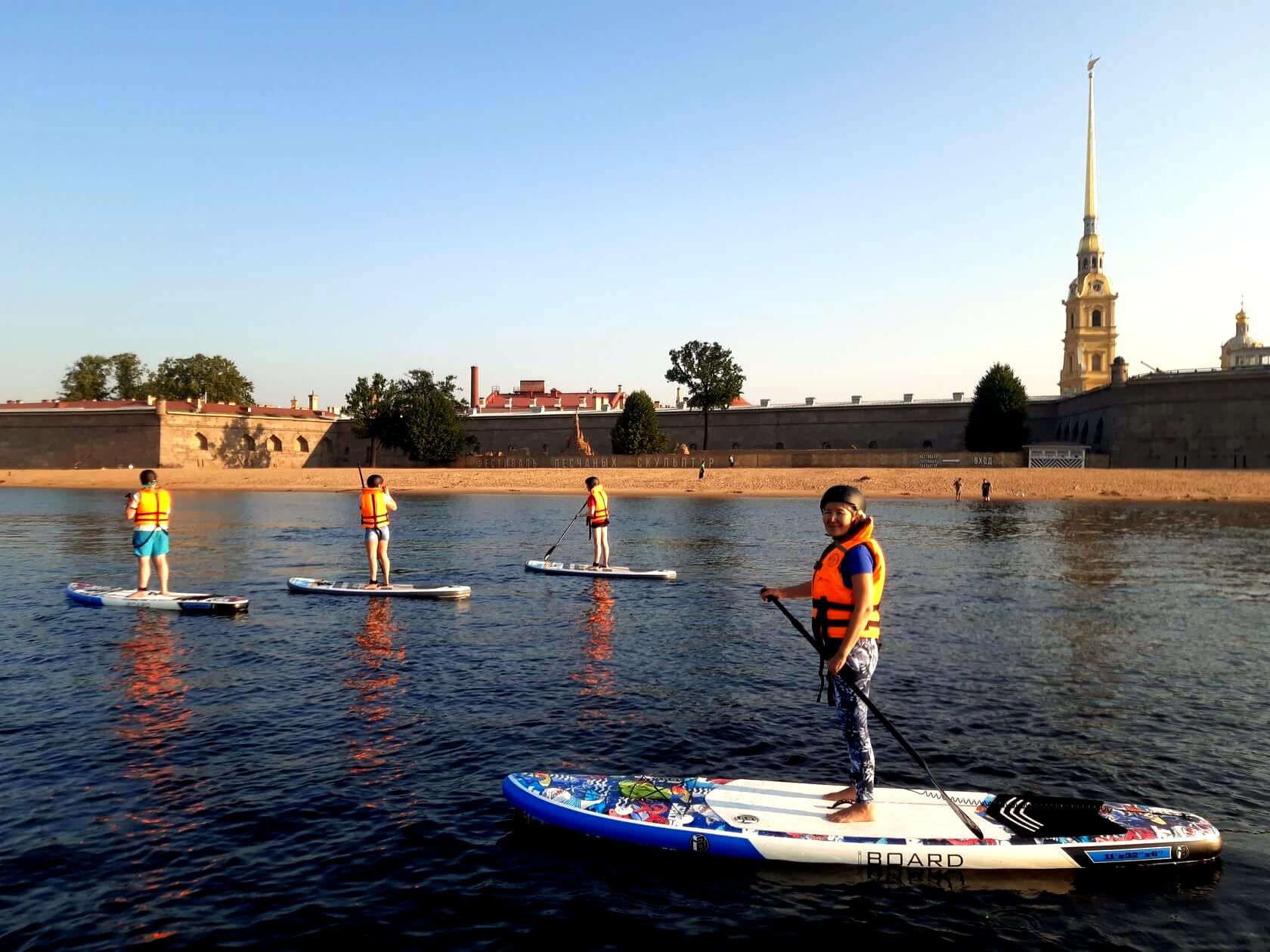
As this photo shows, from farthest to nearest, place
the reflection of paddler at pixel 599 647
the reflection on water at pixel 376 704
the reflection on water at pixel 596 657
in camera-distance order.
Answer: the reflection of paddler at pixel 599 647
the reflection on water at pixel 596 657
the reflection on water at pixel 376 704

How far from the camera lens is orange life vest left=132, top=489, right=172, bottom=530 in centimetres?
1686

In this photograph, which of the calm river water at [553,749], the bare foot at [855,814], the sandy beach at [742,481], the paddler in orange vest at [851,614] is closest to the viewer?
the calm river water at [553,749]

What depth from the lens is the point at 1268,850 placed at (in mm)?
7156

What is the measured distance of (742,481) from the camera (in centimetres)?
6969

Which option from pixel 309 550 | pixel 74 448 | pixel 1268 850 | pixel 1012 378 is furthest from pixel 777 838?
pixel 74 448

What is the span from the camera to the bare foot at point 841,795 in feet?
24.4

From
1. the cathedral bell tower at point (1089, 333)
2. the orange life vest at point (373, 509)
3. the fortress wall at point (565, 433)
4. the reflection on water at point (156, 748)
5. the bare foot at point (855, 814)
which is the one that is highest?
the cathedral bell tower at point (1089, 333)

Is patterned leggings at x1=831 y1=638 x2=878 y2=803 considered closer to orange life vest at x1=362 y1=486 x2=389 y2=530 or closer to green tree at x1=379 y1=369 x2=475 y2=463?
orange life vest at x1=362 y1=486 x2=389 y2=530

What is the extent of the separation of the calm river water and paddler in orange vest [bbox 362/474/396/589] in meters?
1.21

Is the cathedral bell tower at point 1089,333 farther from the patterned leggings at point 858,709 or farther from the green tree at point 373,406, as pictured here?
the patterned leggings at point 858,709

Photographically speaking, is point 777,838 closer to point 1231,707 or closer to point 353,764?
point 353,764

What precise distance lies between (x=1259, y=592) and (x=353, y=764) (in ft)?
64.4

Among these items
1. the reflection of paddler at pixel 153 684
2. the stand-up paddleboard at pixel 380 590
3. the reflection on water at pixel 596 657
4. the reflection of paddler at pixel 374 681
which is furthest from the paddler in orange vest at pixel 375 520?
the reflection on water at pixel 596 657

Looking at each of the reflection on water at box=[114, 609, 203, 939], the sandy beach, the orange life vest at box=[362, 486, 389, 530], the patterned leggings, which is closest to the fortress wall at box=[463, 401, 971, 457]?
the sandy beach
